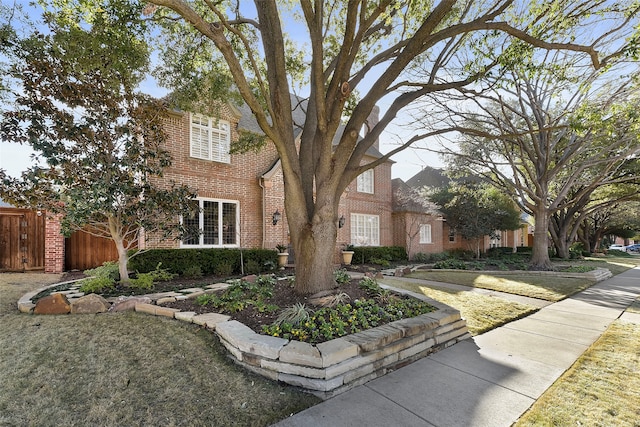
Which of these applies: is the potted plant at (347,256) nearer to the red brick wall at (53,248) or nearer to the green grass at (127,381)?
the green grass at (127,381)

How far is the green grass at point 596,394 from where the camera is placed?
2.48 metres

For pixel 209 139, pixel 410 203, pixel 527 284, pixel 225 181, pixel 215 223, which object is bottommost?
pixel 527 284

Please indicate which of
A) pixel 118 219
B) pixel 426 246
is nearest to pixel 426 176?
pixel 426 246

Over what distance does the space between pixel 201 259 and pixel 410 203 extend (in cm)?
1237

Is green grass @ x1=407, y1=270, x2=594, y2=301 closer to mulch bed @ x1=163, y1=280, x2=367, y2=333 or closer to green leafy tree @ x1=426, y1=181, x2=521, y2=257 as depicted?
mulch bed @ x1=163, y1=280, x2=367, y2=333

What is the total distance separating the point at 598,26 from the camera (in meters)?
7.37

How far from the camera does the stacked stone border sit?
2996 mm

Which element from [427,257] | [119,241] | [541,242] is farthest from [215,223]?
[541,242]

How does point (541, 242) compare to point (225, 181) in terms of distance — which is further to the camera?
point (541, 242)

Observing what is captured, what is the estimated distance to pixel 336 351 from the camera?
10.1 feet

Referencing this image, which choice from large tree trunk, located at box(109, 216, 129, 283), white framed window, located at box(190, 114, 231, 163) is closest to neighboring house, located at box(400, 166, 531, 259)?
white framed window, located at box(190, 114, 231, 163)

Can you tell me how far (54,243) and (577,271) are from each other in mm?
17667

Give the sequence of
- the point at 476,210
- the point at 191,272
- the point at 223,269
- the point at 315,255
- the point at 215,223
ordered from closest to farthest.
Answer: the point at 315,255, the point at 191,272, the point at 223,269, the point at 215,223, the point at 476,210

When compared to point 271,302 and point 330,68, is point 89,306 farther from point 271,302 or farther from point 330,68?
point 330,68
